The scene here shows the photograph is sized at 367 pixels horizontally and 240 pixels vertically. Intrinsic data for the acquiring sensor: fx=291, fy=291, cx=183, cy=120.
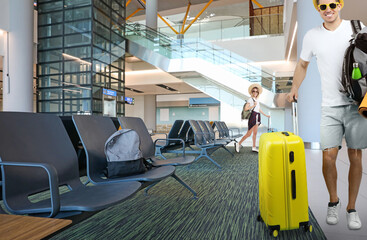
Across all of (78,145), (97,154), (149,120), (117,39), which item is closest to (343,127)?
(97,154)

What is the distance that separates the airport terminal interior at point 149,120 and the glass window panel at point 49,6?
0.20 ft

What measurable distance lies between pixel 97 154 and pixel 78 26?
455 inches

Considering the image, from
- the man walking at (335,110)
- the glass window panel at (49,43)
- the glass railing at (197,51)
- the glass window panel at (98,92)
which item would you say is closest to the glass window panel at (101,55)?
the glass window panel at (98,92)

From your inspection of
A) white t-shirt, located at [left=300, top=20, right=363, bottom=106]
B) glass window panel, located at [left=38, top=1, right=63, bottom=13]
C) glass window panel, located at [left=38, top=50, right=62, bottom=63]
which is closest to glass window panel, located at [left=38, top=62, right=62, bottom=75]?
glass window panel, located at [left=38, top=50, right=62, bottom=63]

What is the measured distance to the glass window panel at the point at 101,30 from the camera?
1223cm

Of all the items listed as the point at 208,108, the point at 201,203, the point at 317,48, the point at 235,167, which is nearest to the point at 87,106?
the point at 235,167

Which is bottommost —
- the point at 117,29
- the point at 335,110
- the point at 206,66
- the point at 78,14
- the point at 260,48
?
the point at 335,110

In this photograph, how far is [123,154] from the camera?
2.02m

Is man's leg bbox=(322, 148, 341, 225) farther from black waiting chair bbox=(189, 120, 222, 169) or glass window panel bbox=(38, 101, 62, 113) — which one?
glass window panel bbox=(38, 101, 62, 113)

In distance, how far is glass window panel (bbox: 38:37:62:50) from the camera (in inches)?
484

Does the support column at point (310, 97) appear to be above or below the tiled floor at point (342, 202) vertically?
above

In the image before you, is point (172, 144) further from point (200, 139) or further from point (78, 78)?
point (78, 78)

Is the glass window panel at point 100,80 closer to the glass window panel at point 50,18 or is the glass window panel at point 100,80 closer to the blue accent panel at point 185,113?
the glass window panel at point 50,18

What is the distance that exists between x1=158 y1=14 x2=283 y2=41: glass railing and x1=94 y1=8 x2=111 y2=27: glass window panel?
8.48 feet
